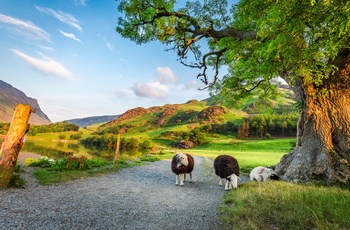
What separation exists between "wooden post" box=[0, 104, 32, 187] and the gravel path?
1036 millimetres

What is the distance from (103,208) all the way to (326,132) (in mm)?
13141

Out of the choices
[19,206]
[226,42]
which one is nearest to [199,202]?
[19,206]

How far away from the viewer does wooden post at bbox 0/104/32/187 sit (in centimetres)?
963

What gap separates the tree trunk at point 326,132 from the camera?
1161 cm

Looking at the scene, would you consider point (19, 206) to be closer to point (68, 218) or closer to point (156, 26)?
point (68, 218)

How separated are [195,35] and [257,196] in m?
10.8

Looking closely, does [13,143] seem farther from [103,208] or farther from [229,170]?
[229,170]

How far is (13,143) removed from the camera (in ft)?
34.0

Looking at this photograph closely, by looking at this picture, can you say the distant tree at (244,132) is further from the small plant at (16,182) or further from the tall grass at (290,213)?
the small plant at (16,182)

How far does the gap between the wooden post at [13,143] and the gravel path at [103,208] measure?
104 cm

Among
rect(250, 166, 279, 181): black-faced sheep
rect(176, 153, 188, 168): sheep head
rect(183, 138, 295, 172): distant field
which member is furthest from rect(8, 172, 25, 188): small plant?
rect(183, 138, 295, 172): distant field

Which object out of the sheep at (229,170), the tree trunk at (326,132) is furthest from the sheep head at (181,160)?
the tree trunk at (326,132)

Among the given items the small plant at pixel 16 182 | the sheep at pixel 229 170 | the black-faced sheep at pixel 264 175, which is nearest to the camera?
the small plant at pixel 16 182

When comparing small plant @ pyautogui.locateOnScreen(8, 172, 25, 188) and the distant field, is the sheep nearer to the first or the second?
small plant @ pyautogui.locateOnScreen(8, 172, 25, 188)
